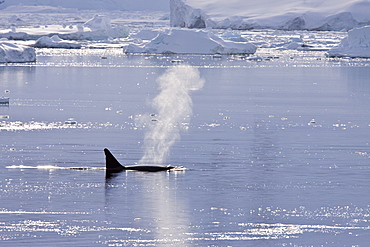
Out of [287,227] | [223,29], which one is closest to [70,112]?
[287,227]

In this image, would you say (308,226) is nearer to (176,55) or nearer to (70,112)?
(70,112)

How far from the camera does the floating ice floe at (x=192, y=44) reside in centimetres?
5259

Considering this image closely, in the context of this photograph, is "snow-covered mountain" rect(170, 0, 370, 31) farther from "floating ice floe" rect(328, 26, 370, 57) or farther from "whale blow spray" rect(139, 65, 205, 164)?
"whale blow spray" rect(139, 65, 205, 164)

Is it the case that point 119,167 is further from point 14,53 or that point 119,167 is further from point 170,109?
point 14,53

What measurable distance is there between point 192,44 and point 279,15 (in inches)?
1186

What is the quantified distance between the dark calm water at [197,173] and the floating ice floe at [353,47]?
68.5 ft

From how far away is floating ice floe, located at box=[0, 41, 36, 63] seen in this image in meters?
44.1

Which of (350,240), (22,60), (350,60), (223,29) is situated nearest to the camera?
(350,240)

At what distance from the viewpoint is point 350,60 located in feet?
169

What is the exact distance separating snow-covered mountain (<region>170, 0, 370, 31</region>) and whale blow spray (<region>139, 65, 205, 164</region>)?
120ft

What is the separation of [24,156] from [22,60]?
103 feet

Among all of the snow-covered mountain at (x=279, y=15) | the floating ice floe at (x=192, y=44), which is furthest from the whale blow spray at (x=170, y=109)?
the snow-covered mountain at (x=279, y=15)

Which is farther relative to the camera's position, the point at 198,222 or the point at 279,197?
the point at 279,197

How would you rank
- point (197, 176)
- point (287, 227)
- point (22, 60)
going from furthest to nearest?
point (22, 60) < point (197, 176) < point (287, 227)
